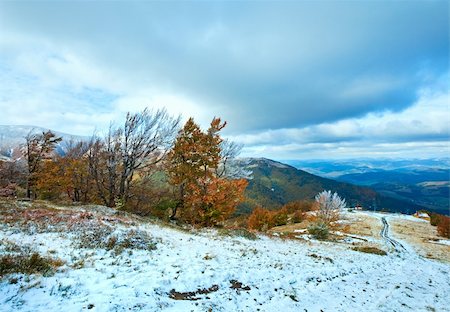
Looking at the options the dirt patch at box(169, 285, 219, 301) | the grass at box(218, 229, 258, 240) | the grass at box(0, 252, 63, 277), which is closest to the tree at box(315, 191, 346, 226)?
the grass at box(218, 229, 258, 240)

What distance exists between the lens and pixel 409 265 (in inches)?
765

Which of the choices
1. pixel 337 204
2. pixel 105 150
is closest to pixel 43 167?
pixel 105 150

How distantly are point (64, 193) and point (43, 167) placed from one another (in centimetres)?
585

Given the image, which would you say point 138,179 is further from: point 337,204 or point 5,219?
point 337,204

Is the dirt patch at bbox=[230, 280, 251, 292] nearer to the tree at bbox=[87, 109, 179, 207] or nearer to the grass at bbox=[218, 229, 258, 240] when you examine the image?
the grass at bbox=[218, 229, 258, 240]

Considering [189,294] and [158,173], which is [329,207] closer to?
[158,173]

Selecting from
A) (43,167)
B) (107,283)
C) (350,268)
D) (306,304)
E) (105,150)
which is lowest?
(350,268)

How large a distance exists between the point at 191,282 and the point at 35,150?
34937 mm

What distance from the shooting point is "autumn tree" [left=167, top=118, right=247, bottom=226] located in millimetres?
26469

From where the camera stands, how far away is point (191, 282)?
→ 8898 millimetres

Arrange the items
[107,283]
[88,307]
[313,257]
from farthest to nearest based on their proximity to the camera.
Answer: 1. [313,257]
2. [107,283]
3. [88,307]

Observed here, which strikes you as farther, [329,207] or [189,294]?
[329,207]

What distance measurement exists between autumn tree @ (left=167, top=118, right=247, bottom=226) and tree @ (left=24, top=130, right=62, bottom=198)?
1867 cm

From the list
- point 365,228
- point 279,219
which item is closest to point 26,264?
point 365,228
